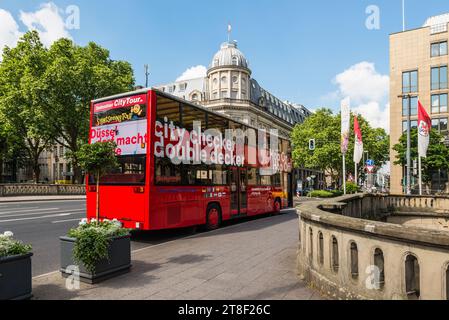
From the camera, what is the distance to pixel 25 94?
32781mm

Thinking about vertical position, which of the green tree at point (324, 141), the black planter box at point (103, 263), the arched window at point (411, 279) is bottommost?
the black planter box at point (103, 263)

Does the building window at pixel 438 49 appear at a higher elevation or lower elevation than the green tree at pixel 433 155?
higher

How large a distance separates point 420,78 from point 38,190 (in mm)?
52305

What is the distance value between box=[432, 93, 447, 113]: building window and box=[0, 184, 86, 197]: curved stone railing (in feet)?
160

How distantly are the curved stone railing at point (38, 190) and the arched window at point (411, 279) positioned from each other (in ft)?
113

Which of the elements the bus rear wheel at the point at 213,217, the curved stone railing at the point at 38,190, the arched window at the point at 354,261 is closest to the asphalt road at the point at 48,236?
the bus rear wheel at the point at 213,217

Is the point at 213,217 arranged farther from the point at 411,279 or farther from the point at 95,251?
the point at 411,279

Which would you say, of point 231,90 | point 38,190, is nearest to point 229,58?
point 231,90

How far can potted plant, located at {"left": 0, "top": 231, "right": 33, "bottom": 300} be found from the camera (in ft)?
14.3

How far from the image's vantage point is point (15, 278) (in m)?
4.48

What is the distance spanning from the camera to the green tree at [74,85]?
33.1 m

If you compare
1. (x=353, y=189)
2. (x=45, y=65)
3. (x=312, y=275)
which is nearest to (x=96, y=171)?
(x=312, y=275)

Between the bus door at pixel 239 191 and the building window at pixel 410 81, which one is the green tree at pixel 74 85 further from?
the building window at pixel 410 81
